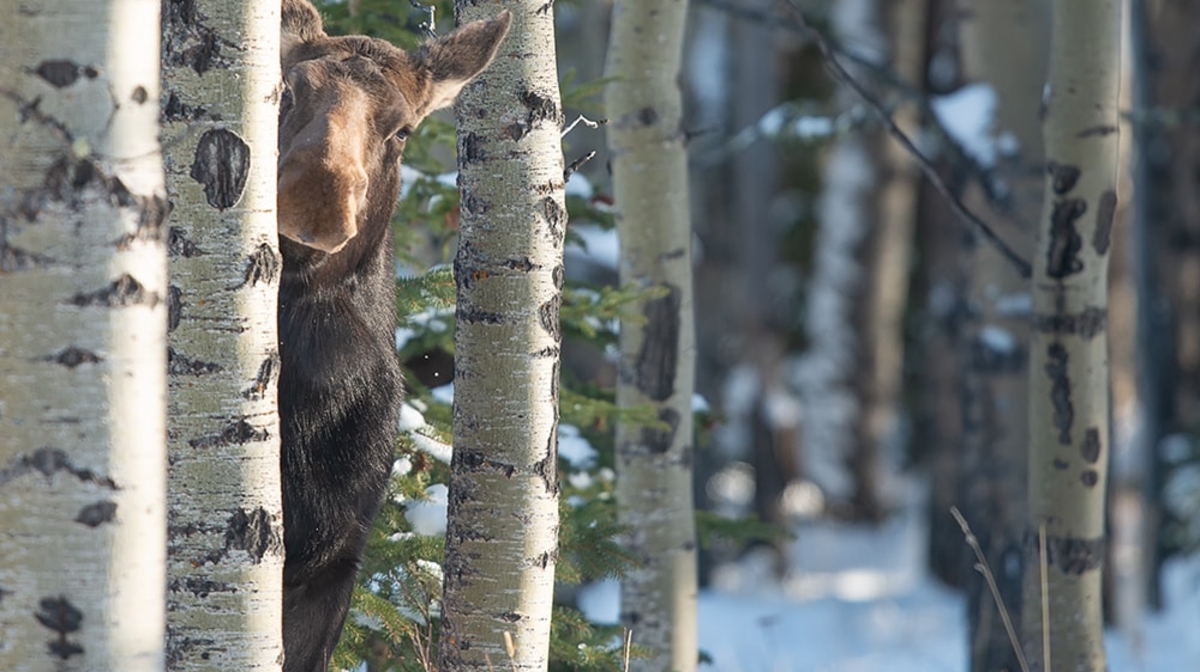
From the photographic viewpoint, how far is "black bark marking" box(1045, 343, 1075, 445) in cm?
527

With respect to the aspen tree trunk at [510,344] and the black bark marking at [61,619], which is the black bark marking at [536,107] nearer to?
the aspen tree trunk at [510,344]

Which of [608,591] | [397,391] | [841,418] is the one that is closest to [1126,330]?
[841,418]

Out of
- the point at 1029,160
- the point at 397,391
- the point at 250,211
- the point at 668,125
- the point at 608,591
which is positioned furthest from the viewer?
the point at 608,591

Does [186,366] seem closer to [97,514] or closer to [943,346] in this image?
[97,514]

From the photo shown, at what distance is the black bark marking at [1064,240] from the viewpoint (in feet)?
17.1

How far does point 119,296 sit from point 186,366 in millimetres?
610

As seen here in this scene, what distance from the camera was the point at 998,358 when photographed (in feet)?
24.4

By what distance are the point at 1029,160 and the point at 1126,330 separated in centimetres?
1180

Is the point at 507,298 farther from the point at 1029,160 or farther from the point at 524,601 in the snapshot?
the point at 1029,160

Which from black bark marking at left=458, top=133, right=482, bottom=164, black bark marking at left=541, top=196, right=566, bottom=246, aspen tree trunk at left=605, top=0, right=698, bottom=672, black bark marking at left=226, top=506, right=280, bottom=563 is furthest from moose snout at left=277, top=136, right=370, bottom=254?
aspen tree trunk at left=605, top=0, right=698, bottom=672

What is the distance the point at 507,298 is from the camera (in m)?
3.27

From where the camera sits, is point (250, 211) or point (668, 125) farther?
point (668, 125)

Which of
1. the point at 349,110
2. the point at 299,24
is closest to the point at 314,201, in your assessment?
the point at 349,110

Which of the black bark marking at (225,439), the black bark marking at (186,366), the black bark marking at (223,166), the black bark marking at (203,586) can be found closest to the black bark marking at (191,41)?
the black bark marking at (223,166)
